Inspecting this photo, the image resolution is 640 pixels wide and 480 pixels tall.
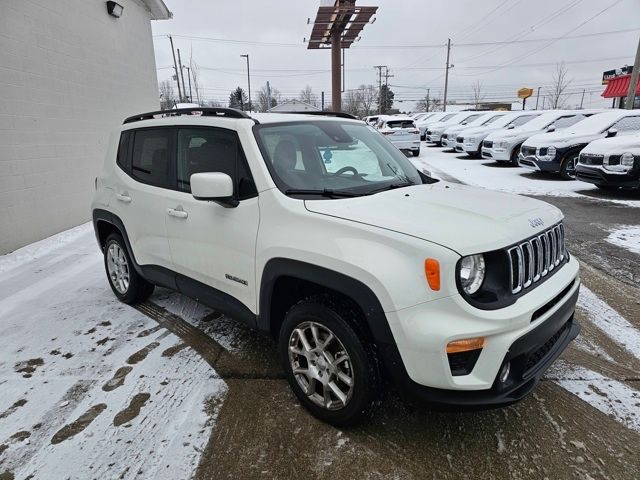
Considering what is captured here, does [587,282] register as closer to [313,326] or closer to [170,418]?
[313,326]

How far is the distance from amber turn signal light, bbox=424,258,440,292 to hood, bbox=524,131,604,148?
1080 centimetres

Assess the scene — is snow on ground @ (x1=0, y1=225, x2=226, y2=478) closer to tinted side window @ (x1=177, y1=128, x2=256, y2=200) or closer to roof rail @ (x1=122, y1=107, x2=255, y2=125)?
tinted side window @ (x1=177, y1=128, x2=256, y2=200)

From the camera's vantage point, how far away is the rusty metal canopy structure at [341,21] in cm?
1691

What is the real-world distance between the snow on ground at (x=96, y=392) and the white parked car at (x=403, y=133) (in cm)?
1452

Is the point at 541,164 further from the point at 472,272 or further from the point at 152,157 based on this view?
the point at 472,272

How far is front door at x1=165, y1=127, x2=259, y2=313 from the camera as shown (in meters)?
2.79

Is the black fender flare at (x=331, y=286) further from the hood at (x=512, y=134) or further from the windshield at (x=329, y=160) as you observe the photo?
the hood at (x=512, y=134)

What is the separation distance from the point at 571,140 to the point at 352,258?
35.7 ft

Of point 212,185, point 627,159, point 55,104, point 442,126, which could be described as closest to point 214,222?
point 212,185

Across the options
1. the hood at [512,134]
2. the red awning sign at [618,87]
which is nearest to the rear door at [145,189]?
the hood at [512,134]

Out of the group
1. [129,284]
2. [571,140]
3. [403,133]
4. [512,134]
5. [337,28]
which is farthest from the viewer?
[337,28]

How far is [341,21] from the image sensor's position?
59.9 ft

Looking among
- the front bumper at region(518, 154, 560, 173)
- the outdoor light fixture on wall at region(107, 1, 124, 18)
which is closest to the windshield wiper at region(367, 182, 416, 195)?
the outdoor light fixture on wall at region(107, 1, 124, 18)

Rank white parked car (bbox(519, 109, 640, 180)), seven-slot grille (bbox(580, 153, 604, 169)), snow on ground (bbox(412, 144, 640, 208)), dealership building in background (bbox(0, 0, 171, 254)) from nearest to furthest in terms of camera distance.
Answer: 1. dealership building in background (bbox(0, 0, 171, 254))
2. seven-slot grille (bbox(580, 153, 604, 169))
3. snow on ground (bbox(412, 144, 640, 208))
4. white parked car (bbox(519, 109, 640, 180))
